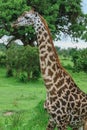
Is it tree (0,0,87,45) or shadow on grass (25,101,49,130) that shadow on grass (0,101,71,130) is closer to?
shadow on grass (25,101,49,130)

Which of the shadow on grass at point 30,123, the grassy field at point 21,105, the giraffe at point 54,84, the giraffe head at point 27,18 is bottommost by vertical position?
the grassy field at point 21,105

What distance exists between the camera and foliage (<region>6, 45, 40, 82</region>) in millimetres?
23469

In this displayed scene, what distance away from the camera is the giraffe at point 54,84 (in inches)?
251

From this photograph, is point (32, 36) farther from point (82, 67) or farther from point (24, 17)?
point (24, 17)

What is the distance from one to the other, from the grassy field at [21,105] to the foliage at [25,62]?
1.55 ft

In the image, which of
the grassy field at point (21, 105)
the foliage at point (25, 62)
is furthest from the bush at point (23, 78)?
the grassy field at point (21, 105)

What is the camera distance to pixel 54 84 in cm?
638

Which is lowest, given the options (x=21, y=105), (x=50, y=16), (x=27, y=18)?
(x=50, y=16)

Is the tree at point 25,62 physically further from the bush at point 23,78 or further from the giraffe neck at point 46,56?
the giraffe neck at point 46,56

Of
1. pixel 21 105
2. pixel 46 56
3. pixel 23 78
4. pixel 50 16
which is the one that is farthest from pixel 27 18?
pixel 50 16

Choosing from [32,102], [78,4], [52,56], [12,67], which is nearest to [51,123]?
[52,56]

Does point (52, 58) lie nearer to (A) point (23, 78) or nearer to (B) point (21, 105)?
(B) point (21, 105)

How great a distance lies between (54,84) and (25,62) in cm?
1718

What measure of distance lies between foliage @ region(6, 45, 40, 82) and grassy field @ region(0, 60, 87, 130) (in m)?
0.47
